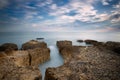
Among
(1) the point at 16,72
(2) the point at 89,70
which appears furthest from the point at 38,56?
(2) the point at 89,70

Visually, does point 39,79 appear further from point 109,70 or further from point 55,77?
point 109,70

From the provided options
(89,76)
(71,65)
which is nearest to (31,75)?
(71,65)

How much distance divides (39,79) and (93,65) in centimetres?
304

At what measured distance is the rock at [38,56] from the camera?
1055 centimetres

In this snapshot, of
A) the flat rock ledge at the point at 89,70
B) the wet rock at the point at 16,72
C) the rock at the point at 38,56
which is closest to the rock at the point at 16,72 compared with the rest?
the wet rock at the point at 16,72

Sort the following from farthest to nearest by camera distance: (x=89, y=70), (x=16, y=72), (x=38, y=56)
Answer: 1. (x=38, y=56)
2. (x=89, y=70)
3. (x=16, y=72)

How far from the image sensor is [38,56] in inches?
431

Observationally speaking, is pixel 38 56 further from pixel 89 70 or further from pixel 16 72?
pixel 89 70

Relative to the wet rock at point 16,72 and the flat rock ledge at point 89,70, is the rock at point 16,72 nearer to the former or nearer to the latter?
the wet rock at point 16,72

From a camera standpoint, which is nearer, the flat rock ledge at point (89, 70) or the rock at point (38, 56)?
the flat rock ledge at point (89, 70)

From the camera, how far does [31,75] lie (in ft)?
20.5

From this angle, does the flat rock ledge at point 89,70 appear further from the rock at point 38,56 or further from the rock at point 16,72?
the rock at point 38,56

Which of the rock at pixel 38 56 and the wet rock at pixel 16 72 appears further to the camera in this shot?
the rock at pixel 38 56

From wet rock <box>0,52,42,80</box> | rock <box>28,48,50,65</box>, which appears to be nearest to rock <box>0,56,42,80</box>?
wet rock <box>0,52,42,80</box>
